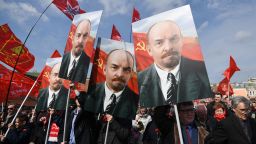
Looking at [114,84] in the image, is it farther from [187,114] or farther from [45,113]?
[45,113]

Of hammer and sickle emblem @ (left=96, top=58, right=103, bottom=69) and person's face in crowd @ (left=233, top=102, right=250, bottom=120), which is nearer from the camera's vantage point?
person's face in crowd @ (left=233, top=102, right=250, bottom=120)

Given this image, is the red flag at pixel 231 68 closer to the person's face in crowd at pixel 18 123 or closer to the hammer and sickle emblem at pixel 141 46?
the person's face in crowd at pixel 18 123

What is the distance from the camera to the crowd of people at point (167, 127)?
12.9ft

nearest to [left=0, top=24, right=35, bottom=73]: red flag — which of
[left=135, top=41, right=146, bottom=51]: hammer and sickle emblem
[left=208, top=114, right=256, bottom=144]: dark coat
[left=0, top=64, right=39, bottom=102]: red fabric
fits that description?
[left=0, top=64, right=39, bottom=102]: red fabric

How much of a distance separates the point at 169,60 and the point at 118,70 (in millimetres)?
1963

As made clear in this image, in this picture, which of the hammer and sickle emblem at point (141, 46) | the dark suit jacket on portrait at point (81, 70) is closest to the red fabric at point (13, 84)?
the dark suit jacket on portrait at point (81, 70)

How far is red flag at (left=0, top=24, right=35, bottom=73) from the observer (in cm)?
950

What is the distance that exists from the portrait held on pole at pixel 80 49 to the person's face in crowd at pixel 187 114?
7.80 feet

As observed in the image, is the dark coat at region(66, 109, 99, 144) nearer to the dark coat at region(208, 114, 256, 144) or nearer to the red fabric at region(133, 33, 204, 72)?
the red fabric at region(133, 33, 204, 72)

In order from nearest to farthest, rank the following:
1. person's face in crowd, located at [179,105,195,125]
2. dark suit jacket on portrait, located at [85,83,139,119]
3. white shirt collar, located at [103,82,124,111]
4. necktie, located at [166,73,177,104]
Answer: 1. necktie, located at [166,73,177,104]
2. person's face in crowd, located at [179,105,195,125]
3. dark suit jacket on portrait, located at [85,83,139,119]
4. white shirt collar, located at [103,82,124,111]

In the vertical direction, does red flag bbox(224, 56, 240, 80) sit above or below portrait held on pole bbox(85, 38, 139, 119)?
above

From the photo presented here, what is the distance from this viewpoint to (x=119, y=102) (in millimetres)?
5414

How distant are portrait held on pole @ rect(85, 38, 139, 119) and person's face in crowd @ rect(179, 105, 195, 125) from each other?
5.07 ft

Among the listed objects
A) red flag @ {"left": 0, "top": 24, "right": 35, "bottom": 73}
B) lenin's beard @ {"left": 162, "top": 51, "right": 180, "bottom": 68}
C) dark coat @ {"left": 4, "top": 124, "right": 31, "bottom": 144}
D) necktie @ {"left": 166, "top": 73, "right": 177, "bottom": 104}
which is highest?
red flag @ {"left": 0, "top": 24, "right": 35, "bottom": 73}
